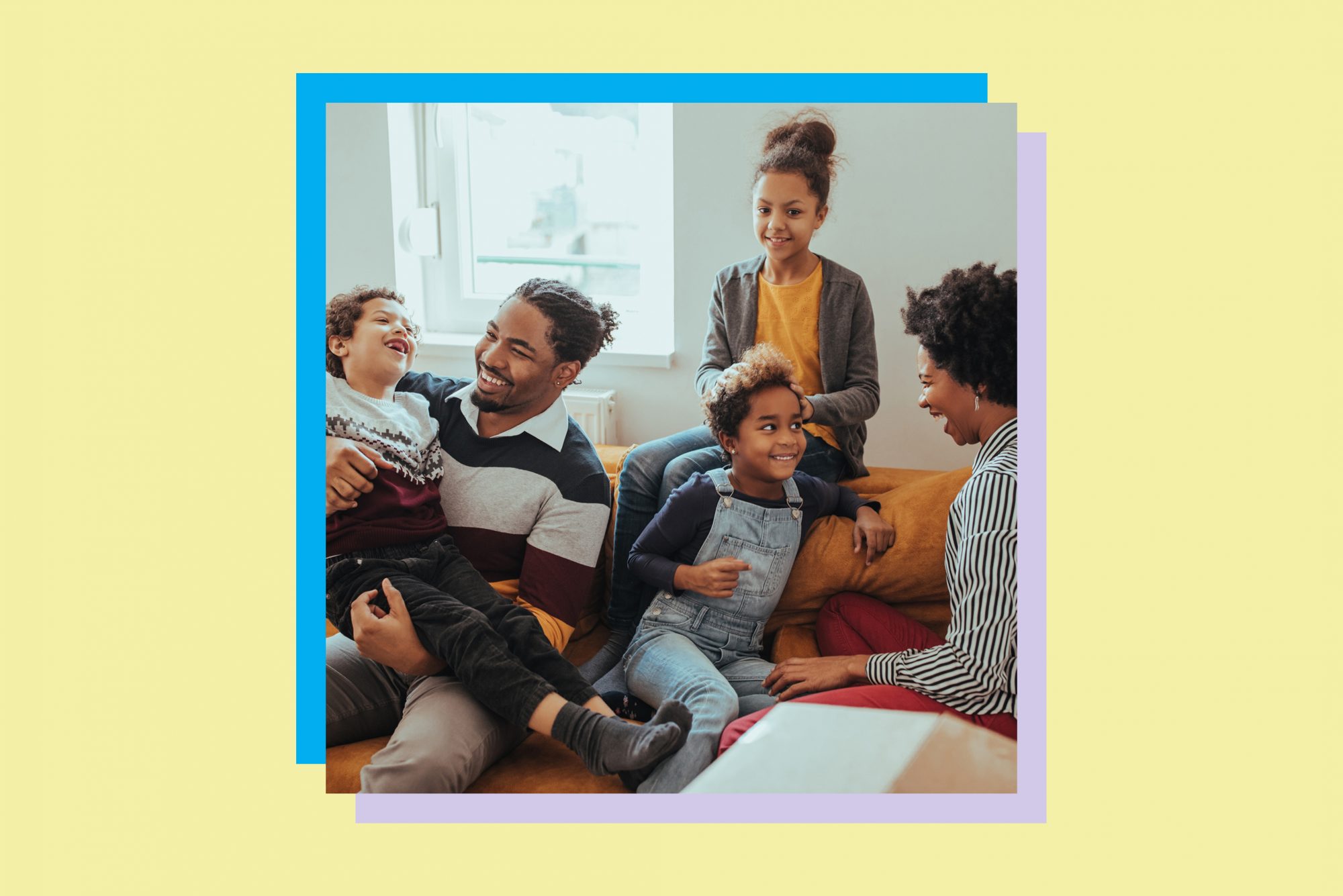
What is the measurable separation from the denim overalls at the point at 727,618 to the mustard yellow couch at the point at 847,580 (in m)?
0.05

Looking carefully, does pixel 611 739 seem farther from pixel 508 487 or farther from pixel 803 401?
pixel 803 401

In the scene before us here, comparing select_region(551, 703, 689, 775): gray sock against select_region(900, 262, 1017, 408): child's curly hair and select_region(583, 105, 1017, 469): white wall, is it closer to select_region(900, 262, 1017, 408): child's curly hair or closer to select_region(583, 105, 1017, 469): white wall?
select_region(583, 105, 1017, 469): white wall

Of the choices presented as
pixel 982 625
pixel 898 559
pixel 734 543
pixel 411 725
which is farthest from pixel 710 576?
pixel 411 725

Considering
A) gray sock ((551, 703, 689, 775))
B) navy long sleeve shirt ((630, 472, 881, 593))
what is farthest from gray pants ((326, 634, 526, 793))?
navy long sleeve shirt ((630, 472, 881, 593))

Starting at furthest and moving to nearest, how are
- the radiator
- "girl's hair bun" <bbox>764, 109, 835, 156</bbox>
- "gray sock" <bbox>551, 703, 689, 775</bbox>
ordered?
the radiator
"girl's hair bun" <bbox>764, 109, 835, 156</bbox>
"gray sock" <bbox>551, 703, 689, 775</bbox>

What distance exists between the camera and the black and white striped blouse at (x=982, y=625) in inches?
73.0

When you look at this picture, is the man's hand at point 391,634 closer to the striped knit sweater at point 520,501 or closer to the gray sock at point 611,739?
the striped knit sweater at point 520,501

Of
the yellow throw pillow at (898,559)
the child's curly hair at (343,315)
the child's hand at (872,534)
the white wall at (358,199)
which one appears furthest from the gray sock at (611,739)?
the white wall at (358,199)

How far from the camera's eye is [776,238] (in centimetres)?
193

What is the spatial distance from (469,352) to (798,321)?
2.03 feet

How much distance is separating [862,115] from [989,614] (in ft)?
3.02

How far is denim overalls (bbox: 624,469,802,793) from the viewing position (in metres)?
1.94

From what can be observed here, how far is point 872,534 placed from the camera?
1.98 meters
